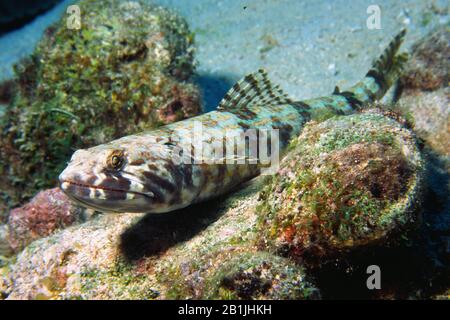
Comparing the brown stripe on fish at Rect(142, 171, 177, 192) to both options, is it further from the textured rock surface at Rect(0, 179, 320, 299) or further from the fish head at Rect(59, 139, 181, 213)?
the textured rock surface at Rect(0, 179, 320, 299)

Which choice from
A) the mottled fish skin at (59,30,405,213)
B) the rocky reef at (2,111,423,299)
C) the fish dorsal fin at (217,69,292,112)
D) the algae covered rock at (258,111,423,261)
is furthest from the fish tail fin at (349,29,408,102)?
the algae covered rock at (258,111,423,261)

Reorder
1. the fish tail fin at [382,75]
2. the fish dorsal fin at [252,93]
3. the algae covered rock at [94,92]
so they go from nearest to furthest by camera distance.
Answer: the fish dorsal fin at [252,93]
the algae covered rock at [94,92]
the fish tail fin at [382,75]

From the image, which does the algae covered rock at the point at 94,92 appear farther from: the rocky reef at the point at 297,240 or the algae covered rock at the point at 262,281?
the algae covered rock at the point at 262,281

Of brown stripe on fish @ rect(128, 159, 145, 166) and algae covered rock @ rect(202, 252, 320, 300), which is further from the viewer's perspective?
brown stripe on fish @ rect(128, 159, 145, 166)

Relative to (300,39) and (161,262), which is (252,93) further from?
(300,39)

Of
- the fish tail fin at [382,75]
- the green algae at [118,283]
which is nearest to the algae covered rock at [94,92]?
the green algae at [118,283]

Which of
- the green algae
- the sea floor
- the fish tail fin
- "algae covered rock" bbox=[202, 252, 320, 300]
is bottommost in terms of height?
the green algae
